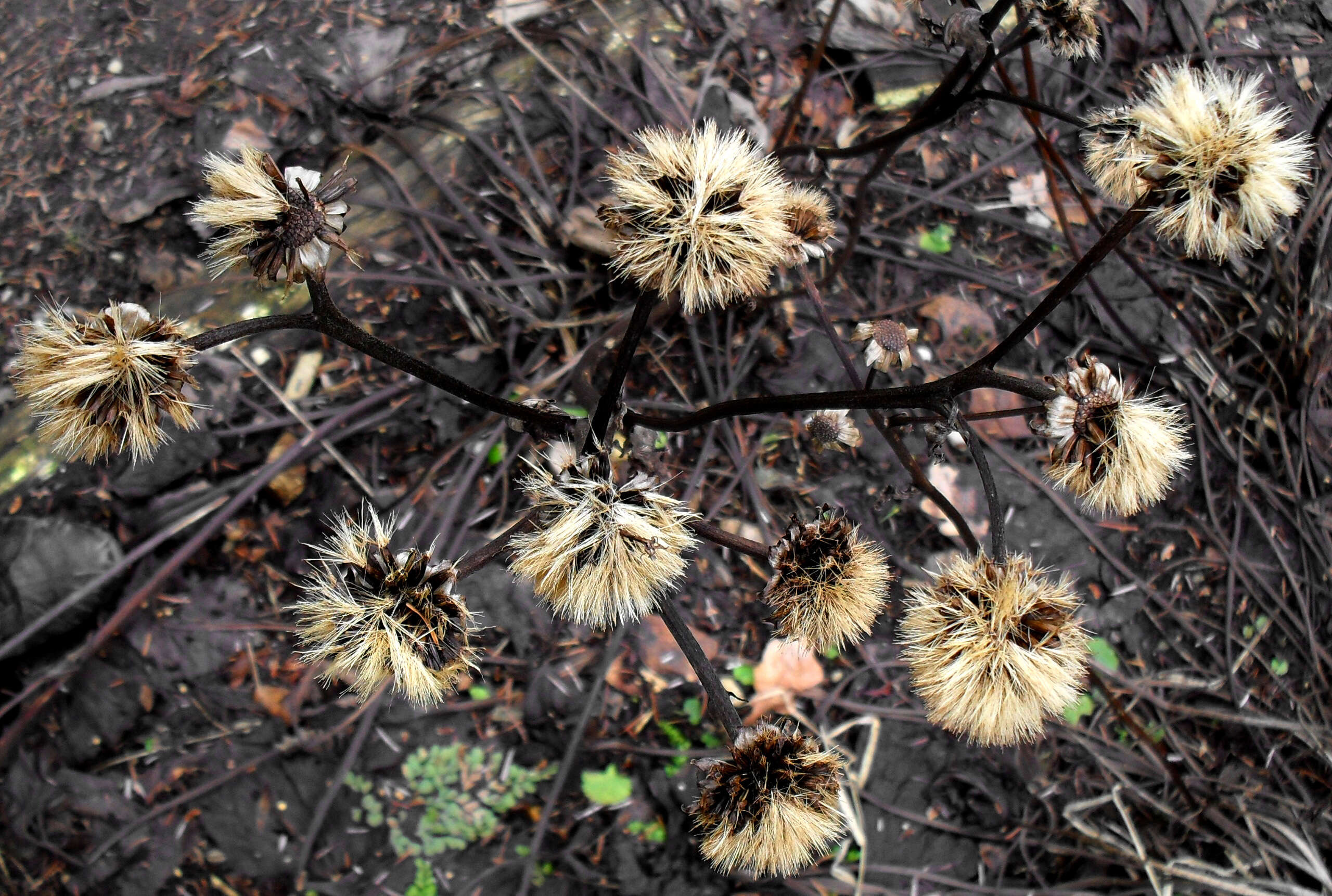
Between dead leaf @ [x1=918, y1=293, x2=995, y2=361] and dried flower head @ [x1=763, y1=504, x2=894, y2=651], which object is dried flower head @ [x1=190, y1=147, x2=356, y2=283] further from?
dead leaf @ [x1=918, y1=293, x2=995, y2=361]

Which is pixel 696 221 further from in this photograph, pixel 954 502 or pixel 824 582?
pixel 954 502

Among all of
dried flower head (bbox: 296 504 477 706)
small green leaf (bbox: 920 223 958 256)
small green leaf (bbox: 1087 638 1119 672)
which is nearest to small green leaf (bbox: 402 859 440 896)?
dried flower head (bbox: 296 504 477 706)

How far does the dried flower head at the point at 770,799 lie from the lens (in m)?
1.36

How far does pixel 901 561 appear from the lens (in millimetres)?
2346

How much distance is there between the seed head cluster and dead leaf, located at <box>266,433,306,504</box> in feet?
4.66

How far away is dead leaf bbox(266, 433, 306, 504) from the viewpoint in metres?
2.26

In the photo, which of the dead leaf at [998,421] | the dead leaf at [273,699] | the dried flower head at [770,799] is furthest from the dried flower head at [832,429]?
the dead leaf at [273,699]

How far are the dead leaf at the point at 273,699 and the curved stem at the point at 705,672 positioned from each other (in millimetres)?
1292

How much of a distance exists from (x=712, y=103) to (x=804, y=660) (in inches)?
70.6

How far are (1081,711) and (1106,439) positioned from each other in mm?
1387

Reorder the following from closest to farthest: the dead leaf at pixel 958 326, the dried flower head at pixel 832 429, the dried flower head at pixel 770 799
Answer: the dried flower head at pixel 770 799 < the dried flower head at pixel 832 429 < the dead leaf at pixel 958 326

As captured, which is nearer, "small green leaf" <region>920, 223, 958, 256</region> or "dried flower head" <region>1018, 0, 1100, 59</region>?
"dried flower head" <region>1018, 0, 1100, 59</region>

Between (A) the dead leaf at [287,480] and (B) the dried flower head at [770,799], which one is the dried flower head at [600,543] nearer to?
(B) the dried flower head at [770,799]

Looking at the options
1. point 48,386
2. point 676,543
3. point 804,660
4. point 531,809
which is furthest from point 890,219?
point 48,386
